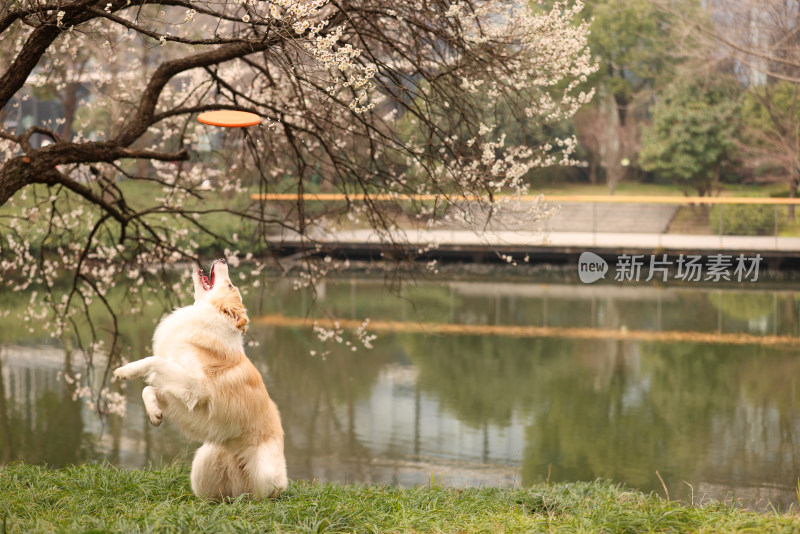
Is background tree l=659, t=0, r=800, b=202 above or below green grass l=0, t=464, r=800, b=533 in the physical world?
above

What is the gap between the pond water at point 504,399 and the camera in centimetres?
849

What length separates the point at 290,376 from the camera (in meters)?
12.0

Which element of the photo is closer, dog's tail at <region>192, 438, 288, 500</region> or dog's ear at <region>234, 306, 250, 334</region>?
dog's ear at <region>234, 306, 250, 334</region>

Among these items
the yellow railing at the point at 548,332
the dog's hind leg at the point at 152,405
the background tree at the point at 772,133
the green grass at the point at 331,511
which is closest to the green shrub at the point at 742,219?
the background tree at the point at 772,133

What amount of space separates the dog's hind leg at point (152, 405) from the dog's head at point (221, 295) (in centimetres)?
48

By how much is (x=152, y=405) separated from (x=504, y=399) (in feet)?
26.5

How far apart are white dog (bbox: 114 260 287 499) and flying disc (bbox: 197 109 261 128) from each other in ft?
4.45

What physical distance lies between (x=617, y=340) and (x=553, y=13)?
8937 mm

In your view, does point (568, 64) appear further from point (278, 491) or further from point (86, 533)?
point (86, 533)

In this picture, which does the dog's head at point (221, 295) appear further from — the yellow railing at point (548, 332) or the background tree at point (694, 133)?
the background tree at point (694, 133)

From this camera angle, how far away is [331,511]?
3.72 meters

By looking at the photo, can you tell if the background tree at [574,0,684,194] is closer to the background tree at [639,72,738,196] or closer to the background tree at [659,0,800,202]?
the background tree at [639,72,738,196]

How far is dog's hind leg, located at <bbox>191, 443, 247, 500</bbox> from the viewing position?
3.91 meters

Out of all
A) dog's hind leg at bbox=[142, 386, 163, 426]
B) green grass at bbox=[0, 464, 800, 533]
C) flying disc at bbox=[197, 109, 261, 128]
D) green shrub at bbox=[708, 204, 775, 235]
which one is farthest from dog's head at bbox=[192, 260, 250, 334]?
green shrub at bbox=[708, 204, 775, 235]
